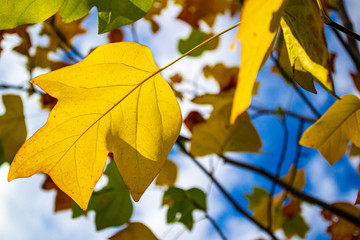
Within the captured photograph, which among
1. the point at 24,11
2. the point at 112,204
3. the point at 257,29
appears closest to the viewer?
the point at 257,29

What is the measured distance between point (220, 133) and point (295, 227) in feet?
3.37

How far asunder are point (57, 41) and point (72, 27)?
0.33 metres

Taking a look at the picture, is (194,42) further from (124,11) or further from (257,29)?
(257,29)

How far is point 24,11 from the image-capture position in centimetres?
48

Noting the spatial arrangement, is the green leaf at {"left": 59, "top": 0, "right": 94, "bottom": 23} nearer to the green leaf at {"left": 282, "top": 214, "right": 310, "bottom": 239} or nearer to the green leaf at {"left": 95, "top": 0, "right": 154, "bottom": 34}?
the green leaf at {"left": 95, "top": 0, "right": 154, "bottom": 34}

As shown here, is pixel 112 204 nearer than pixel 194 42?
Yes

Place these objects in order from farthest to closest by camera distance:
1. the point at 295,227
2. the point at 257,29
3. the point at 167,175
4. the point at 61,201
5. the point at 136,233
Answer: the point at 295,227 < the point at 167,175 < the point at 61,201 < the point at 136,233 < the point at 257,29

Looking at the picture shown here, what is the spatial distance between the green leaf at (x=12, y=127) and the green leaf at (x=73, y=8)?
0.66 m

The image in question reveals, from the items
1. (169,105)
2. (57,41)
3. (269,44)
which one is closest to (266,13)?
(269,44)

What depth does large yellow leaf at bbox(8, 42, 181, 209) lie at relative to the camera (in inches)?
18.5

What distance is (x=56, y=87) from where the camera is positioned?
0.48 metres

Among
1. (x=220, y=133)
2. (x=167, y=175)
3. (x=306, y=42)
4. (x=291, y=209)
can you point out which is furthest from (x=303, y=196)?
(x=306, y=42)

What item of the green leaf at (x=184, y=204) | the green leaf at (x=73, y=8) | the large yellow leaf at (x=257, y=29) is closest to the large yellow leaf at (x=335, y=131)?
the large yellow leaf at (x=257, y=29)

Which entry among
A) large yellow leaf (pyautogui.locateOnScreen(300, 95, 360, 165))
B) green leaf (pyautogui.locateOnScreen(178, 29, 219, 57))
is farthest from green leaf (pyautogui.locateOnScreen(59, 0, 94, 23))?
green leaf (pyautogui.locateOnScreen(178, 29, 219, 57))
